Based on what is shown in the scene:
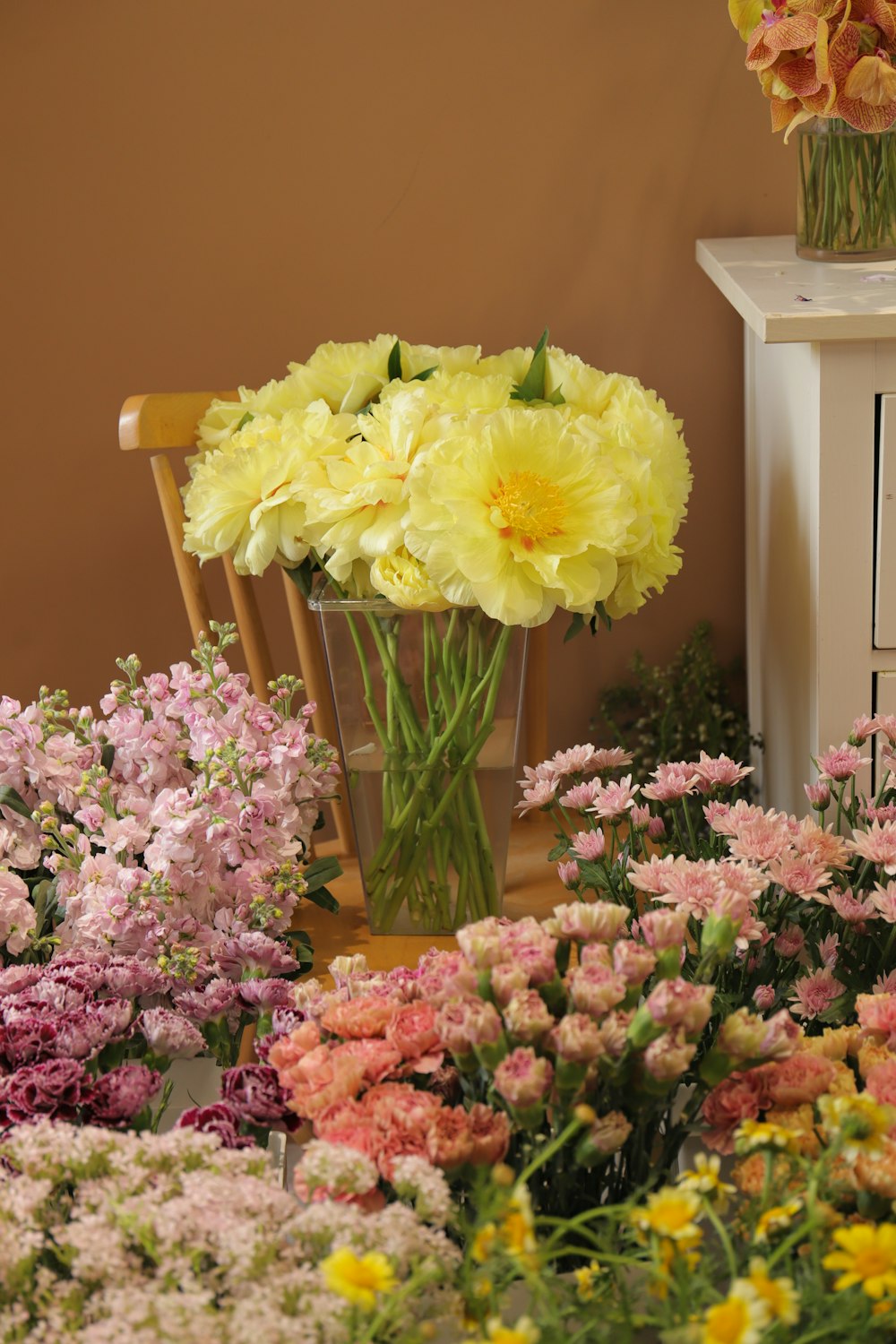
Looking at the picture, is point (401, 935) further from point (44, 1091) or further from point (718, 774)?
point (44, 1091)

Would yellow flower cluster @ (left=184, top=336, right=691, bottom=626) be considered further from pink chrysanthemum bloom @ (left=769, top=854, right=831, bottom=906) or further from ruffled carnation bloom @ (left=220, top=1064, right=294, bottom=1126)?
ruffled carnation bloom @ (left=220, top=1064, right=294, bottom=1126)

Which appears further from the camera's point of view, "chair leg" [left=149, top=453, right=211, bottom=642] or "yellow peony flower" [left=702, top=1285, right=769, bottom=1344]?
"chair leg" [left=149, top=453, right=211, bottom=642]

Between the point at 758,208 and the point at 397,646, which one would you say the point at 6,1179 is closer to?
the point at 397,646

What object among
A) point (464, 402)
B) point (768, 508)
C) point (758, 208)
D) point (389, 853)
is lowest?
point (389, 853)

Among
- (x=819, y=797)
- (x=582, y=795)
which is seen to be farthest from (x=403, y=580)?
(x=819, y=797)

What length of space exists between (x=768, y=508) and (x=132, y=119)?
2.65 feet

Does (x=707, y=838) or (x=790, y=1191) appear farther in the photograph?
(x=707, y=838)

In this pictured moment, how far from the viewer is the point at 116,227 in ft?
4.82

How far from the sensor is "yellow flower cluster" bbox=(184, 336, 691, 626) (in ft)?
2.67

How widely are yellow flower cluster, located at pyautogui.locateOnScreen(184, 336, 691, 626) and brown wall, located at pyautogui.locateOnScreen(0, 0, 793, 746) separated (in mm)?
538

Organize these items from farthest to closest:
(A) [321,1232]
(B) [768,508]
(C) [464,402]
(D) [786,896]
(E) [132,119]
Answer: (E) [132,119] < (B) [768,508] < (C) [464,402] < (D) [786,896] < (A) [321,1232]

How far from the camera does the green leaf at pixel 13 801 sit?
0.91 meters

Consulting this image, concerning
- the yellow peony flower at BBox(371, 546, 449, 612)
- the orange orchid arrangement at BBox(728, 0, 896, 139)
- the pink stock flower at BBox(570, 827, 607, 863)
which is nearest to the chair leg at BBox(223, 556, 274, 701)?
the yellow peony flower at BBox(371, 546, 449, 612)

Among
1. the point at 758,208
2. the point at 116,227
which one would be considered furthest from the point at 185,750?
the point at 758,208
